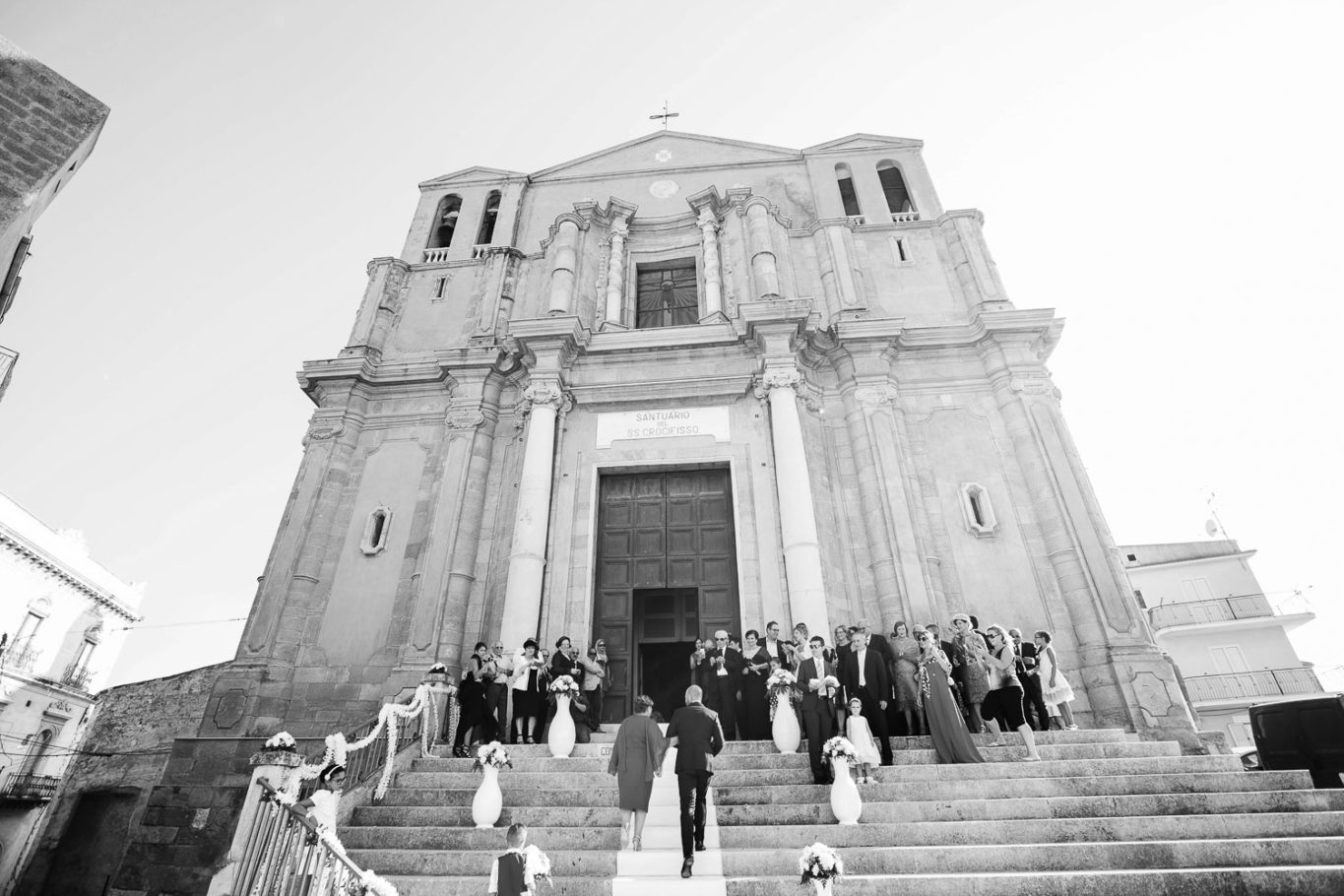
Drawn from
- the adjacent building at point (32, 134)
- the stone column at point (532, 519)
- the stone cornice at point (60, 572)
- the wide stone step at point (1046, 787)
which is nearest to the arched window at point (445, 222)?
the stone column at point (532, 519)

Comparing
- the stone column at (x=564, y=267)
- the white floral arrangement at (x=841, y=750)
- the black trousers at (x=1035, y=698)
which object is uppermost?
the stone column at (x=564, y=267)

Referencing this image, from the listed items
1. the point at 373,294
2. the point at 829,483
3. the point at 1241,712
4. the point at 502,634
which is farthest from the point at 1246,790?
the point at 1241,712

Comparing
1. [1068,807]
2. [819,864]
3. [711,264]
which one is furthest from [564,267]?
[819,864]

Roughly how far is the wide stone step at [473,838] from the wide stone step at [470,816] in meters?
0.13

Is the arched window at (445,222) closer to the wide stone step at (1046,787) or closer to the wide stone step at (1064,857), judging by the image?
the wide stone step at (1046,787)

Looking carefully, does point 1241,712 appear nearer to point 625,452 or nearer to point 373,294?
point 625,452

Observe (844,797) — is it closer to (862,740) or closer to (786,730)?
(862,740)

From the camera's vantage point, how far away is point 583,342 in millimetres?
14055

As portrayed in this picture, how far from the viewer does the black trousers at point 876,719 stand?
710cm

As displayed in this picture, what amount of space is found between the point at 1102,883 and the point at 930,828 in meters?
1.27

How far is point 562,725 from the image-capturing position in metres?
7.70

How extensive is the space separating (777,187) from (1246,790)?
51.8 feet

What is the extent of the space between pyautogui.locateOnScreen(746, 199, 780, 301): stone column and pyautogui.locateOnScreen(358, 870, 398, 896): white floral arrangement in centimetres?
1184

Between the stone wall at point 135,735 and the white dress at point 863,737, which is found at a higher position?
the stone wall at point 135,735
